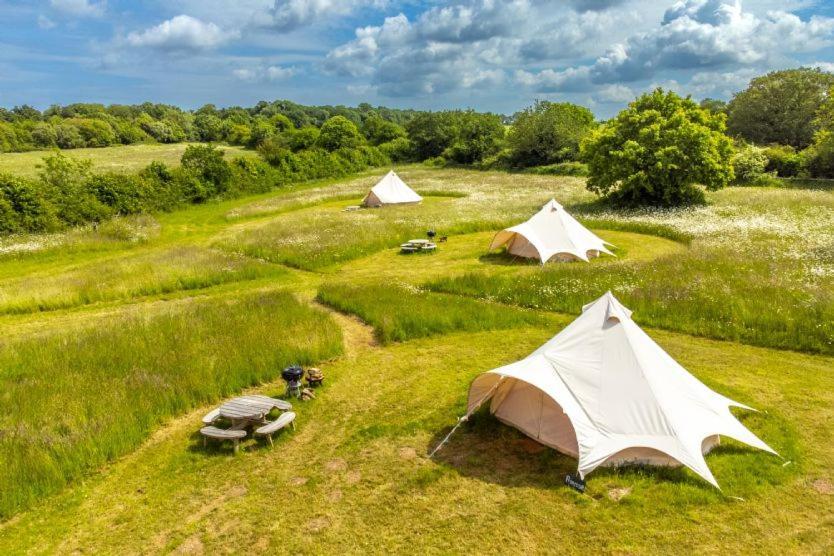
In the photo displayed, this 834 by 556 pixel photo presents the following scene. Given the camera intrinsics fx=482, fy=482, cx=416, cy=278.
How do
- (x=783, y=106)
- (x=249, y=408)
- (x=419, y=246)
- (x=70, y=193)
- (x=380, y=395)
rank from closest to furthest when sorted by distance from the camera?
(x=249, y=408)
(x=380, y=395)
(x=419, y=246)
(x=70, y=193)
(x=783, y=106)

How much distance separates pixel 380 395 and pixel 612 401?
6.00 meters

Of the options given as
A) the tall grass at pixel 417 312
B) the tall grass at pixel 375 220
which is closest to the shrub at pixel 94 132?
the tall grass at pixel 375 220

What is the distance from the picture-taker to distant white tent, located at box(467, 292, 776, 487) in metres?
9.00

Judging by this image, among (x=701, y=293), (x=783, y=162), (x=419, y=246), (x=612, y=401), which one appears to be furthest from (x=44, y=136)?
(x=783, y=162)

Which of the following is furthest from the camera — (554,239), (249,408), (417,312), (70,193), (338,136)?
(338,136)

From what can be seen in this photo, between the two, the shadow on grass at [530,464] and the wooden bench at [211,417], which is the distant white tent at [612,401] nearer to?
the shadow on grass at [530,464]

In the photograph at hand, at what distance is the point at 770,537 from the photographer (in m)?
7.63

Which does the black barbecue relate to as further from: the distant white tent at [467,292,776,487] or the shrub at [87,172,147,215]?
the shrub at [87,172,147,215]

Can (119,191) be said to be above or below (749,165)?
above

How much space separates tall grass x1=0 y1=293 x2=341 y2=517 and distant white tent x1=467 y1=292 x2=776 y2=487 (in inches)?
284

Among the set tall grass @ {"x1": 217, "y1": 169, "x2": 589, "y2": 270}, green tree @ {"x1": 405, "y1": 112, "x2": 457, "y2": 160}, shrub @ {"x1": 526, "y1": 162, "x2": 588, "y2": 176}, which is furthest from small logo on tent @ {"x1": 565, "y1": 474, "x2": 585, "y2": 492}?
green tree @ {"x1": 405, "y1": 112, "x2": 457, "y2": 160}

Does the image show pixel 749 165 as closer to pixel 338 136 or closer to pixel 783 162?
pixel 783 162

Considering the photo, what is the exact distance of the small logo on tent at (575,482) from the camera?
28.7 feet

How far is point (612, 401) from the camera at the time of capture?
9.39 metres
